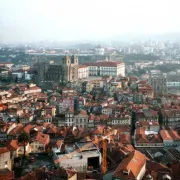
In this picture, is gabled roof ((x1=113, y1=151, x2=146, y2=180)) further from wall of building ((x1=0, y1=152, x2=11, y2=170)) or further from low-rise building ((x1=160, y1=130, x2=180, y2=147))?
wall of building ((x1=0, y1=152, x2=11, y2=170))

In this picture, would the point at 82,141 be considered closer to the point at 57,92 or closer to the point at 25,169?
the point at 25,169

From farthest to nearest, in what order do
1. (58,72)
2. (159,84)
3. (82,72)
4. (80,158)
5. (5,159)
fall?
(82,72), (58,72), (159,84), (80,158), (5,159)

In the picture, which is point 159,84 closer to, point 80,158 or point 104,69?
point 104,69

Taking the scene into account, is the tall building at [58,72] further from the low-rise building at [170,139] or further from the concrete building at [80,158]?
the concrete building at [80,158]

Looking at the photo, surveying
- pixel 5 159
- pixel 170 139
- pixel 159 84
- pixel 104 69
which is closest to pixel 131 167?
pixel 5 159

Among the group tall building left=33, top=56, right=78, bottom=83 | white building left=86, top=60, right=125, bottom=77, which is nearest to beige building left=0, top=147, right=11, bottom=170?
tall building left=33, top=56, right=78, bottom=83

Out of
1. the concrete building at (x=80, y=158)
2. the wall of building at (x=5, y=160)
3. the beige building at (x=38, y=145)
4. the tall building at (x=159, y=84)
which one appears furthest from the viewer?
the tall building at (x=159, y=84)

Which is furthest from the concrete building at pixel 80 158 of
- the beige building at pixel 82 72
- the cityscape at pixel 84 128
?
the beige building at pixel 82 72
